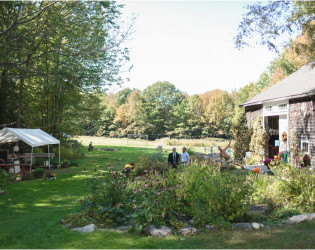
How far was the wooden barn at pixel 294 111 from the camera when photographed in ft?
43.1

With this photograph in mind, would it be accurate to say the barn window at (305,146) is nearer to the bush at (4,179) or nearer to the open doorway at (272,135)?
the open doorway at (272,135)

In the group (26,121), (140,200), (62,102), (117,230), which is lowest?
(117,230)

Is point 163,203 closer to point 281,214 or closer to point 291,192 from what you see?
point 281,214

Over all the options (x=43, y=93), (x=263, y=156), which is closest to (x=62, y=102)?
(x=43, y=93)

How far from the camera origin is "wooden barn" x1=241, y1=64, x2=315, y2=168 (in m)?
13.1

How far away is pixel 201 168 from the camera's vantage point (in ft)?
26.8

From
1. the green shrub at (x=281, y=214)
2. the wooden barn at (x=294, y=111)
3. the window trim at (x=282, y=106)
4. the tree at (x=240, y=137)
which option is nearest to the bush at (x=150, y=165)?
the green shrub at (x=281, y=214)

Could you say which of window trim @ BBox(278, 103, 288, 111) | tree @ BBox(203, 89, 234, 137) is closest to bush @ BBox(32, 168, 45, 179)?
window trim @ BBox(278, 103, 288, 111)

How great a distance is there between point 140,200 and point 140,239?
1.22 meters

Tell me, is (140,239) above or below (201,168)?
below

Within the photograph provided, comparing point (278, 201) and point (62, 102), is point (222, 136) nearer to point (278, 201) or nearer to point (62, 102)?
point (62, 102)

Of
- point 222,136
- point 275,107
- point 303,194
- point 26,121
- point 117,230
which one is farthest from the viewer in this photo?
point 222,136

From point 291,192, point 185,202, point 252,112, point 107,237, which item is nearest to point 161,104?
point 252,112

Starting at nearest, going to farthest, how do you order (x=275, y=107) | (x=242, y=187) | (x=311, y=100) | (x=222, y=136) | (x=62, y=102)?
(x=242, y=187) < (x=311, y=100) < (x=275, y=107) < (x=62, y=102) < (x=222, y=136)
